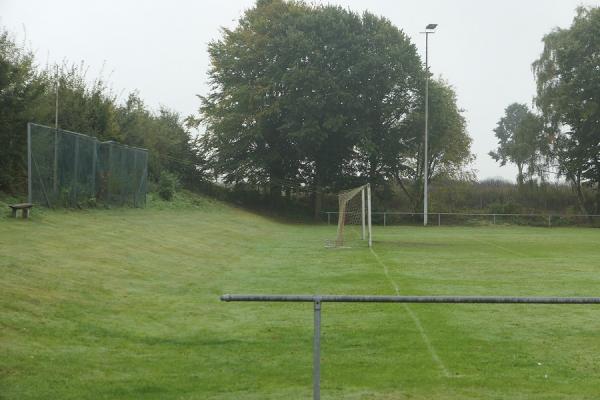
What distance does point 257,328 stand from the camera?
10.5 m

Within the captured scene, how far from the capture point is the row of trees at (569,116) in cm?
5028

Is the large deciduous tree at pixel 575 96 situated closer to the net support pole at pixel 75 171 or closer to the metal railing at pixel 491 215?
the metal railing at pixel 491 215

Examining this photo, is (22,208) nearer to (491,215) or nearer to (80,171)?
(80,171)

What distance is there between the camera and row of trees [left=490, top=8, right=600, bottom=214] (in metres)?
50.3

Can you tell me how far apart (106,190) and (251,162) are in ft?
67.7

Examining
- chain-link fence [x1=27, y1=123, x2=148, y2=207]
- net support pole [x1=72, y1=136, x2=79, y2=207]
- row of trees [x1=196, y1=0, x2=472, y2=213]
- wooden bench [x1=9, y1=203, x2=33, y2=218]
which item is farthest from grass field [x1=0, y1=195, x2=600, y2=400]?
row of trees [x1=196, y1=0, x2=472, y2=213]

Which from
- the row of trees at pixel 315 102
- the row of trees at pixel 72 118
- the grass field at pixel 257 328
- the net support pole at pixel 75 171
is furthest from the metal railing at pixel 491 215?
the grass field at pixel 257 328

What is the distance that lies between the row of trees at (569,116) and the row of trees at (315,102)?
21.3 ft

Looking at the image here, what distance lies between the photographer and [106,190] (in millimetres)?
29766

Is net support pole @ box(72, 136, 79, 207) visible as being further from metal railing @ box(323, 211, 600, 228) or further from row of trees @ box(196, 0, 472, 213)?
metal railing @ box(323, 211, 600, 228)

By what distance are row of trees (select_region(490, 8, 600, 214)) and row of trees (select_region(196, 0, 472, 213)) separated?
Answer: 6481mm

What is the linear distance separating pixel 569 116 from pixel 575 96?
5.20 ft

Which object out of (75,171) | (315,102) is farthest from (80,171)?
(315,102)

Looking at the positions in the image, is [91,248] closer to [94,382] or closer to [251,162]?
[94,382]
